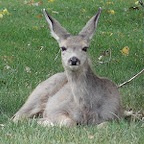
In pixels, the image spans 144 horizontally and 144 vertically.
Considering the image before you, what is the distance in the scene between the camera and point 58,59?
1118 centimetres

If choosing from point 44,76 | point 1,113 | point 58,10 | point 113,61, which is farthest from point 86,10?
point 1,113

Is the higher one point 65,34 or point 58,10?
point 65,34

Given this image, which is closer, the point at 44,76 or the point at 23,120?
the point at 23,120

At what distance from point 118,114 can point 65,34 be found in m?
1.10

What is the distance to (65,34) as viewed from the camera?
7.58 metres

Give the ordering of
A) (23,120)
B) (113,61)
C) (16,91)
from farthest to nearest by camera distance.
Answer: (113,61) → (16,91) → (23,120)

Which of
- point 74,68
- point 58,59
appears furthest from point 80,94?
point 58,59

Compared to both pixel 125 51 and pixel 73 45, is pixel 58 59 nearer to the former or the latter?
pixel 125 51

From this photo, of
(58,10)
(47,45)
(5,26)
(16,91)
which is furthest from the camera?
(58,10)

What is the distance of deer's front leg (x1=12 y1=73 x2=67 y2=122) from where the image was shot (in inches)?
316

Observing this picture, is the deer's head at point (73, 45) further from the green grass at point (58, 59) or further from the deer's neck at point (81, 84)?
the green grass at point (58, 59)

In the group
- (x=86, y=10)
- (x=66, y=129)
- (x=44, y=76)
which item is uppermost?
(x=66, y=129)

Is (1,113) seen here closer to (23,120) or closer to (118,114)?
(23,120)

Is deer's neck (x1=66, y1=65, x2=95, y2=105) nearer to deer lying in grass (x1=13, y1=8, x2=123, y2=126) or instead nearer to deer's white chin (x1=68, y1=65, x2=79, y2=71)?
deer lying in grass (x1=13, y1=8, x2=123, y2=126)
